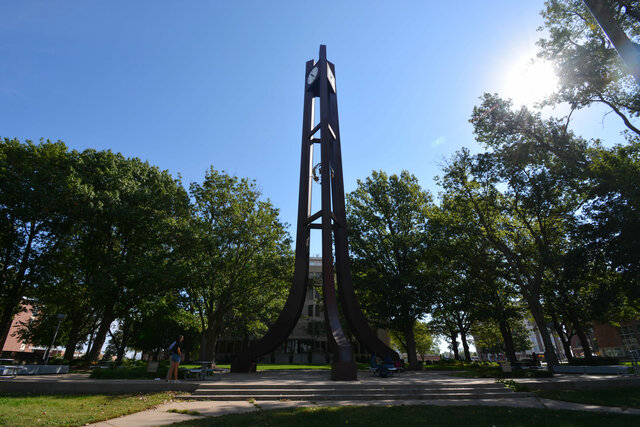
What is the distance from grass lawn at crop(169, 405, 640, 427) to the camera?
5.72 metres

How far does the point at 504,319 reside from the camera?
71.1 ft

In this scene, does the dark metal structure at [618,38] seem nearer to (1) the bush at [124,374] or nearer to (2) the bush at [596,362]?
(1) the bush at [124,374]

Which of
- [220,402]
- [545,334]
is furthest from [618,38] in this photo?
[545,334]

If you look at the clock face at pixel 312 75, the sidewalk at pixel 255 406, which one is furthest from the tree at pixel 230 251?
the sidewalk at pixel 255 406

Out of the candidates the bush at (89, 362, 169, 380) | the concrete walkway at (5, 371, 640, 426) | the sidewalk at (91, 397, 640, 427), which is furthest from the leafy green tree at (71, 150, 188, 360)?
the sidewalk at (91, 397, 640, 427)

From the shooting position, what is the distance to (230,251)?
61.3 ft

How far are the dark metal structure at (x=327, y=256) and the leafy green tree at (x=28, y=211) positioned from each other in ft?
39.3

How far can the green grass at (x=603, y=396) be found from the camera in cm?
754

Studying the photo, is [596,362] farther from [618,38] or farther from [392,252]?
[618,38]

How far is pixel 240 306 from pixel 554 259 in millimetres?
17878

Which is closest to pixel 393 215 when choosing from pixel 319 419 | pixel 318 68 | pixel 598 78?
pixel 318 68

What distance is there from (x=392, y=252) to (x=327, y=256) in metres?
10.3

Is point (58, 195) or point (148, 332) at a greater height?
point (58, 195)

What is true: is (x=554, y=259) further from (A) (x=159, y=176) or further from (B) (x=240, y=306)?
(A) (x=159, y=176)
